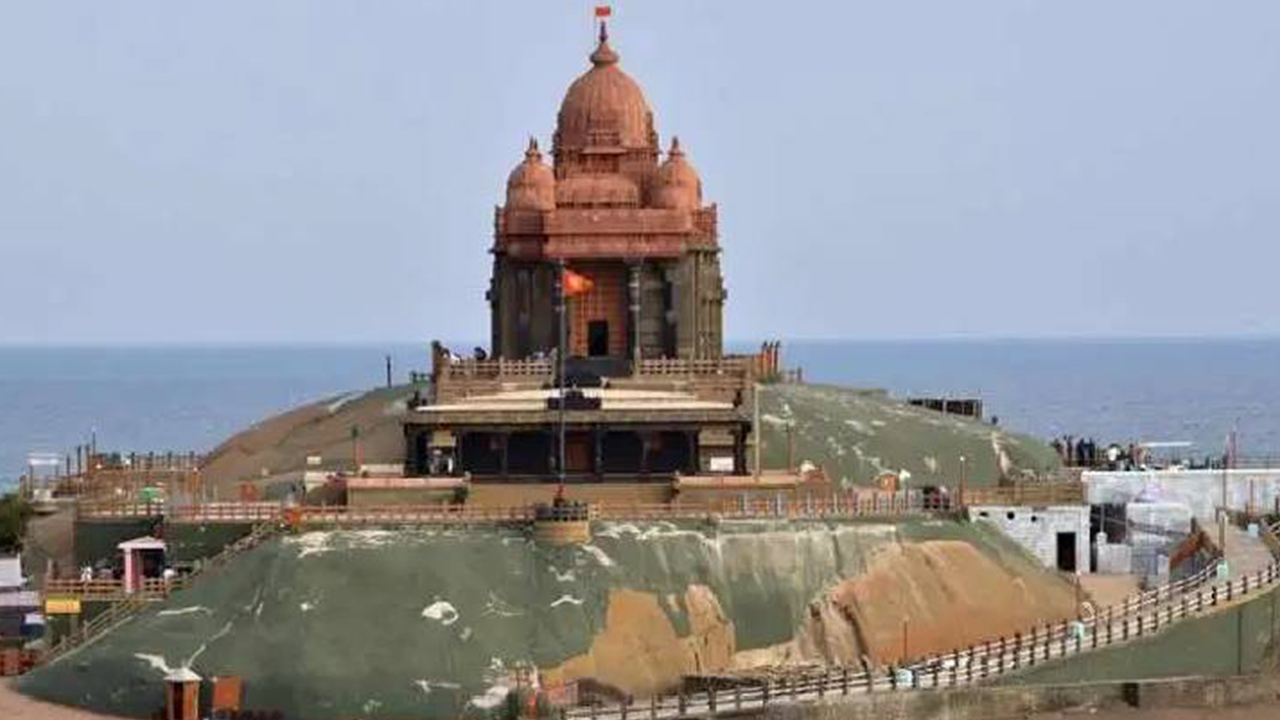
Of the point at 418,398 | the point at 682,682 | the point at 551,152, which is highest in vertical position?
the point at 551,152

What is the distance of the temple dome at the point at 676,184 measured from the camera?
117 meters

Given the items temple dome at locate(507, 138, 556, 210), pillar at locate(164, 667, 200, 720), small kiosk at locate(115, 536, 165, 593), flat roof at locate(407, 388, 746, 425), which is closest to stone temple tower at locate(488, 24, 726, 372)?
temple dome at locate(507, 138, 556, 210)

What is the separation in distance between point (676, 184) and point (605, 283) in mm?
3513

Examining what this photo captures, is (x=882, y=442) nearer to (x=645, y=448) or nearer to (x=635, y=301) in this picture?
(x=635, y=301)

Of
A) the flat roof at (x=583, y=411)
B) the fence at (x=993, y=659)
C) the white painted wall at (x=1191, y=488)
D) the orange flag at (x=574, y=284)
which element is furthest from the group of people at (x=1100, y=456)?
the flat roof at (x=583, y=411)

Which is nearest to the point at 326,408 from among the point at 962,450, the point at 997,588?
the point at 962,450

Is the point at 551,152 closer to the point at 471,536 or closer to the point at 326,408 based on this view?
the point at 326,408

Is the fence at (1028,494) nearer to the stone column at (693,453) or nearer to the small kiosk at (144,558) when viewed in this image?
the stone column at (693,453)

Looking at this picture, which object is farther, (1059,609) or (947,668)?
(1059,609)

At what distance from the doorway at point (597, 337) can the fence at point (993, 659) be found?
2031 cm

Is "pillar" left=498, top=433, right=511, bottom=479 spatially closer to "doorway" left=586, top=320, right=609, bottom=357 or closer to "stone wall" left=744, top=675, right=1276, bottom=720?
"doorway" left=586, top=320, right=609, bottom=357

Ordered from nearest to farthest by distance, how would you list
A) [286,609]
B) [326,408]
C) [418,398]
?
[286,609], [418,398], [326,408]

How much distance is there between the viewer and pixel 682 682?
9531 centimetres

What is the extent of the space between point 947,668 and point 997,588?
6015 millimetres
